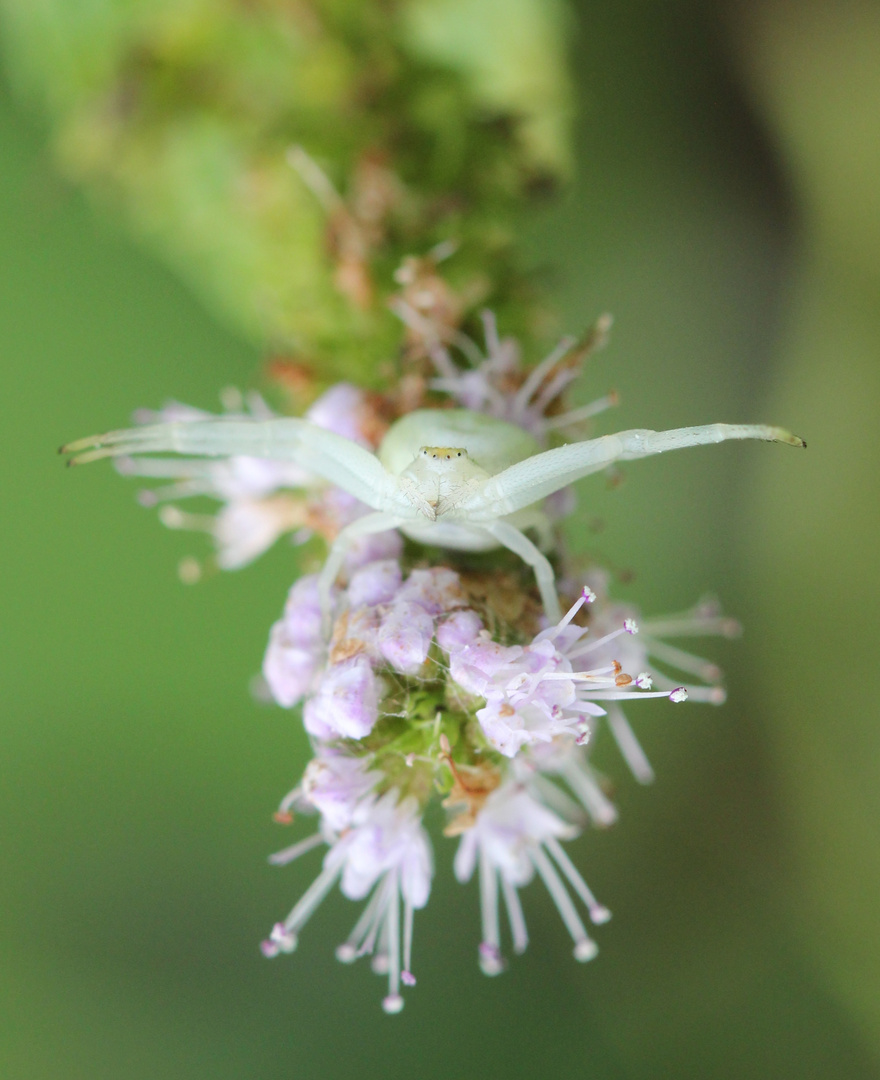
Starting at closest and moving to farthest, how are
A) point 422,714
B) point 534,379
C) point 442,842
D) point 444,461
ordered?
1. point 444,461
2. point 422,714
3. point 534,379
4. point 442,842

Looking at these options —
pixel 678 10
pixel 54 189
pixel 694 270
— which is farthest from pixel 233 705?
pixel 678 10

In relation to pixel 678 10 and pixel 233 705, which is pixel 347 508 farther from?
pixel 678 10

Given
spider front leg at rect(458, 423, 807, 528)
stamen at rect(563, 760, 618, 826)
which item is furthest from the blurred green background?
spider front leg at rect(458, 423, 807, 528)

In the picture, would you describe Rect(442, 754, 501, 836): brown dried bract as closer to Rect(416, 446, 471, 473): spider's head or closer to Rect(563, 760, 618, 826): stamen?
Rect(563, 760, 618, 826): stamen

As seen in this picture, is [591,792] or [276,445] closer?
[276,445]

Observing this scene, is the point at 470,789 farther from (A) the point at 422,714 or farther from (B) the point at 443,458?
(B) the point at 443,458

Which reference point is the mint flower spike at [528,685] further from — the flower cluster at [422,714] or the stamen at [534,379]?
the stamen at [534,379]

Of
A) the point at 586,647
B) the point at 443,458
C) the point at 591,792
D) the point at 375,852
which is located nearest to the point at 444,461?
the point at 443,458
